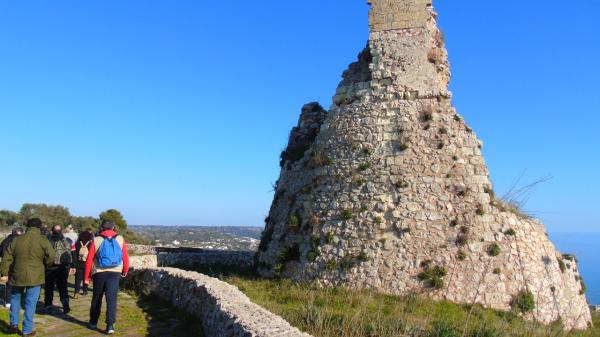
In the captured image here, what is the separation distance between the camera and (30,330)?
292 inches

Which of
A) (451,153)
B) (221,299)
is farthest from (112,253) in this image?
(451,153)

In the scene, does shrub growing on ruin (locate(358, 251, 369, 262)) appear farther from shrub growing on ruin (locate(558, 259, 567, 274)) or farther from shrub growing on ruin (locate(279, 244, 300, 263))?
shrub growing on ruin (locate(558, 259, 567, 274))

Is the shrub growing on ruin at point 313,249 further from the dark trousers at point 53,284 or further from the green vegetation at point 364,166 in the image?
the dark trousers at point 53,284

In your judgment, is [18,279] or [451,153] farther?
[451,153]

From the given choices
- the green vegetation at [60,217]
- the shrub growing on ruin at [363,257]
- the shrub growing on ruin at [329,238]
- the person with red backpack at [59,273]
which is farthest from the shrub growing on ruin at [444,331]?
the green vegetation at [60,217]

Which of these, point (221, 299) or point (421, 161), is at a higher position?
point (421, 161)

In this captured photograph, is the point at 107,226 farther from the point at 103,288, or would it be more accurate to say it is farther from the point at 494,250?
the point at 494,250

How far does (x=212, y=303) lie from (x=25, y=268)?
9.39 ft

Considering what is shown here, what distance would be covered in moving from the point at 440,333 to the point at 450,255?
4.95m

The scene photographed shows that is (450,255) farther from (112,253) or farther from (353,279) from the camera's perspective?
(112,253)

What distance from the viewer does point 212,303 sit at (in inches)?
318

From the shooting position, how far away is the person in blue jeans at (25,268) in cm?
765

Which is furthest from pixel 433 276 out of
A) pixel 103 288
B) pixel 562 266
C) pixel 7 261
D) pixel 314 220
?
pixel 7 261

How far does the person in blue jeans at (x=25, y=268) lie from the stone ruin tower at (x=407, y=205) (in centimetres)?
674
